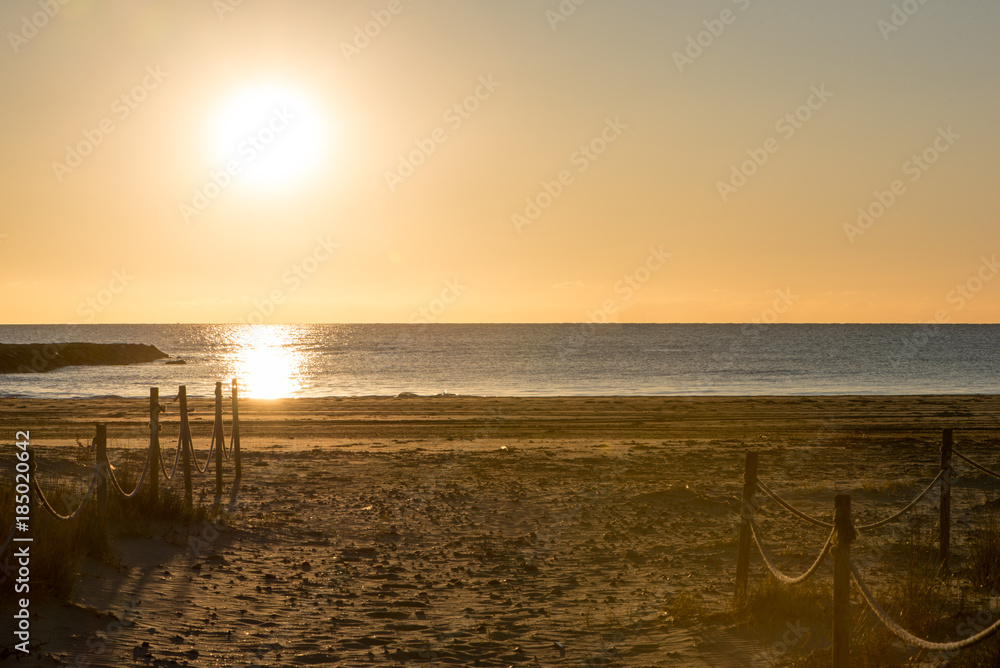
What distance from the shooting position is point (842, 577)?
5324 millimetres

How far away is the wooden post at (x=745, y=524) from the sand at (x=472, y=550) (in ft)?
1.10

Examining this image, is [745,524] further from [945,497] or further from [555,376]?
[555,376]

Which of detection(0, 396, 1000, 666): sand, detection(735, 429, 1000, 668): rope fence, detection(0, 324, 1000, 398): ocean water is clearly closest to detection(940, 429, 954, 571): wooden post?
detection(0, 396, 1000, 666): sand

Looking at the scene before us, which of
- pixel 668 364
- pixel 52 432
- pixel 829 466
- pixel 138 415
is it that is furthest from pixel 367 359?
pixel 829 466

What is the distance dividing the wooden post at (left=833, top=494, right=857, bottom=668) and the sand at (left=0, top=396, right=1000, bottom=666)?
1.28 m

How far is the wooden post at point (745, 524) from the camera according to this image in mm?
7617

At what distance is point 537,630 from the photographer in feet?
23.8

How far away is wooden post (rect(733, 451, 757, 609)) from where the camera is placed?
762cm

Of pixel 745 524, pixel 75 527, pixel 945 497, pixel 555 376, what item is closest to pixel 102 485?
pixel 75 527

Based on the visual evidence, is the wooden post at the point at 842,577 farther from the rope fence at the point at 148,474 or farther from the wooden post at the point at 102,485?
the wooden post at the point at 102,485

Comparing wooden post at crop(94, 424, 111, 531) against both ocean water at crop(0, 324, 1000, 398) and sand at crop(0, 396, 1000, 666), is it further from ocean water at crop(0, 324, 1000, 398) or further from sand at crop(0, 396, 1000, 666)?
ocean water at crop(0, 324, 1000, 398)

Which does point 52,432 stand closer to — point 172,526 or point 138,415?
point 138,415

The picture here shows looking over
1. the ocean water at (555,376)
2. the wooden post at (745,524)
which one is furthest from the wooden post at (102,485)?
the ocean water at (555,376)

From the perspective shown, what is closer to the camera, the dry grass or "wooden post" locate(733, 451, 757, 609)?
the dry grass
